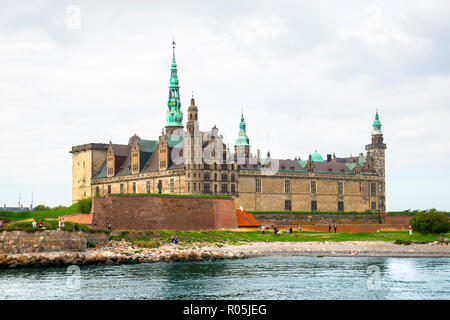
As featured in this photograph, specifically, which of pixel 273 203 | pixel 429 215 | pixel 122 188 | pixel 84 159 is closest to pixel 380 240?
pixel 429 215

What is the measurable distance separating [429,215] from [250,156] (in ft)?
141

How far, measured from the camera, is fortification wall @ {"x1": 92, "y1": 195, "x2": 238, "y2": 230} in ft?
221

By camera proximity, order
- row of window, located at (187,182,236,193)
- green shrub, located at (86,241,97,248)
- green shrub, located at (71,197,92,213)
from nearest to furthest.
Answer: green shrub, located at (86,241,97,248) → green shrub, located at (71,197,92,213) → row of window, located at (187,182,236,193)

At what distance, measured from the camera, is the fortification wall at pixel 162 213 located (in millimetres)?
67250

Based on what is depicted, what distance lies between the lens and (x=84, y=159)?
384 feet

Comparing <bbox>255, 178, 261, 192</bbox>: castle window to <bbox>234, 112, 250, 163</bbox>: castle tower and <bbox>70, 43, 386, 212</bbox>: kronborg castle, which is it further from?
<bbox>234, 112, 250, 163</bbox>: castle tower

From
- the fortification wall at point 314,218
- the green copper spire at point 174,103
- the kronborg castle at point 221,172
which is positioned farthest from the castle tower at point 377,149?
the green copper spire at point 174,103

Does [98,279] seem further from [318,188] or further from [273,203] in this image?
[318,188]

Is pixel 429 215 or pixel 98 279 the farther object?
pixel 429 215

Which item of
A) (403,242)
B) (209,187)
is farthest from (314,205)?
(403,242)

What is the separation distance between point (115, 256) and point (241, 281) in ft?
47.7

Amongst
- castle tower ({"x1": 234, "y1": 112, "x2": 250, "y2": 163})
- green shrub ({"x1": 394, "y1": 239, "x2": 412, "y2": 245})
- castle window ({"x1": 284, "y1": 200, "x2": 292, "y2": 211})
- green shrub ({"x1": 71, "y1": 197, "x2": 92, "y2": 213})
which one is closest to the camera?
green shrub ({"x1": 394, "y1": 239, "x2": 412, "y2": 245})

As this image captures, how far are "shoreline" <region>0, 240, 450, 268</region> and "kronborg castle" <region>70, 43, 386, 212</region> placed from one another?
32767 millimetres
